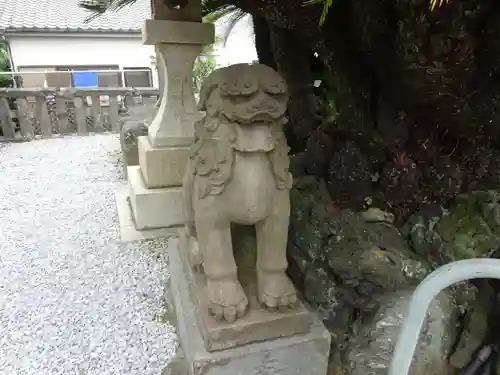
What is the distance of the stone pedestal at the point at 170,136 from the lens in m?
2.30

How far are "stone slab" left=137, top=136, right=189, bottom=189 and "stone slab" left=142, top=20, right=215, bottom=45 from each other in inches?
24.7

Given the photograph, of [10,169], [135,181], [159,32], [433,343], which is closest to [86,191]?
[135,181]

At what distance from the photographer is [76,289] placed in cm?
189

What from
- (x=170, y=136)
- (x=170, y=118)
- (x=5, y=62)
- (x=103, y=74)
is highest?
(x=5, y=62)

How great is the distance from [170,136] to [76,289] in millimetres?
1029

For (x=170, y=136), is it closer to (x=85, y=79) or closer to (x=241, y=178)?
(x=241, y=178)

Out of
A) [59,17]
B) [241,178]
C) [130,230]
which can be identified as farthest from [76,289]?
[59,17]

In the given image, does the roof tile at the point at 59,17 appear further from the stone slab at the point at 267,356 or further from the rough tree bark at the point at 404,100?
the stone slab at the point at 267,356

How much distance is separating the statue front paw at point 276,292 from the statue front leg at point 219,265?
2.5 inches

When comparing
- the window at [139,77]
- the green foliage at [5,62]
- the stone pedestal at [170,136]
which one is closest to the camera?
the stone pedestal at [170,136]

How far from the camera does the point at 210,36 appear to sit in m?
2.32

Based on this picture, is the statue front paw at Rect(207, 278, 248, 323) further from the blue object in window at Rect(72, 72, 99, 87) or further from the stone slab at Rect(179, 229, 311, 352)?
the blue object in window at Rect(72, 72, 99, 87)

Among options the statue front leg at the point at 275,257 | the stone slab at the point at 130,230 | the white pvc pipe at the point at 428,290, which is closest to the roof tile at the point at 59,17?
the stone slab at the point at 130,230

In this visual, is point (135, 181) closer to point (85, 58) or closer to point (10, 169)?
point (10, 169)
